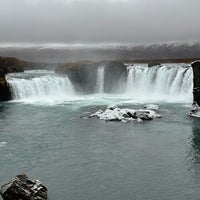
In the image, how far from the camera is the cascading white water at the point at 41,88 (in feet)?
263

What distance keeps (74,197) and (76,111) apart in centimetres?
3480

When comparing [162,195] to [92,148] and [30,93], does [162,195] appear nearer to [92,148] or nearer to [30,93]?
[92,148]

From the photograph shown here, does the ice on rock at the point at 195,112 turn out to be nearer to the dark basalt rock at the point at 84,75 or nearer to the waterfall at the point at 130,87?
the waterfall at the point at 130,87

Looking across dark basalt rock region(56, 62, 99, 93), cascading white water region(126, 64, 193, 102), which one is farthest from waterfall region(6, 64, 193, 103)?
dark basalt rock region(56, 62, 99, 93)

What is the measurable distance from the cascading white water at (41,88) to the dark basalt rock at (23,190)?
51.1 meters

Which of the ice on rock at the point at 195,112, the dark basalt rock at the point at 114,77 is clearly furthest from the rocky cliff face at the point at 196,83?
the dark basalt rock at the point at 114,77

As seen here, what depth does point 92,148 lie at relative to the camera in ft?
134

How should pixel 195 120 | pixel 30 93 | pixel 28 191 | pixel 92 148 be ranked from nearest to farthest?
pixel 28 191 → pixel 92 148 → pixel 195 120 → pixel 30 93

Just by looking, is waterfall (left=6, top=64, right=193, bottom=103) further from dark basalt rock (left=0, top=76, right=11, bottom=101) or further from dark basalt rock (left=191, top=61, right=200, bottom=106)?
dark basalt rock (left=191, top=61, right=200, bottom=106)

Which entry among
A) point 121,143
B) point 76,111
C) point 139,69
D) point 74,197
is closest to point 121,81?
point 139,69

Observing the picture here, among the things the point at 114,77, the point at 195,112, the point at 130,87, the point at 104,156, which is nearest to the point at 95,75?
the point at 114,77

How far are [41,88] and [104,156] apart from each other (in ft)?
156

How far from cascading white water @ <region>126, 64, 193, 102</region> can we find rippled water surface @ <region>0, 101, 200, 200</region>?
1995 centimetres

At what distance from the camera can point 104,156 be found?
38062 mm
